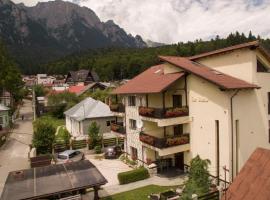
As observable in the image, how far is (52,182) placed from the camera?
19.6m

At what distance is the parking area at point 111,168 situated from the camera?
26.4 meters

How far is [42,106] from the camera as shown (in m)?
67.6

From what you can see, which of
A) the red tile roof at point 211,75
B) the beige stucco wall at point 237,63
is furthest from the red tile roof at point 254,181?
the beige stucco wall at point 237,63

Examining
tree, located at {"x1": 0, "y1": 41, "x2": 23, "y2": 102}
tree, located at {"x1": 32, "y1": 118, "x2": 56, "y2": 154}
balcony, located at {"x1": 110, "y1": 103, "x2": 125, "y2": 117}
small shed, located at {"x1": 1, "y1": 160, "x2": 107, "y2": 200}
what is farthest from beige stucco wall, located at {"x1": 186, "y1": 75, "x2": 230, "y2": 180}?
tree, located at {"x1": 0, "y1": 41, "x2": 23, "y2": 102}

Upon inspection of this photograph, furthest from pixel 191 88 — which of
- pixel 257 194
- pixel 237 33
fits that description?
pixel 237 33

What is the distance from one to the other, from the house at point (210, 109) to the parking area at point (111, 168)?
2.66m

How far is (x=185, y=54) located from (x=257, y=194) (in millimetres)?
121467

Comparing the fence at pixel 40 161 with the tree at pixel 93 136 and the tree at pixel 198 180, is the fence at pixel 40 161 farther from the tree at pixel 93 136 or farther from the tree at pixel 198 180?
the tree at pixel 198 180

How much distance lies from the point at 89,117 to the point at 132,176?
1894 cm

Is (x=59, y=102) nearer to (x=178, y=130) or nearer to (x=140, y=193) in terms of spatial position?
(x=178, y=130)

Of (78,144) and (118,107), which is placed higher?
(118,107)

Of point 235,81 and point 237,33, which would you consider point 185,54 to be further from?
point 235,81

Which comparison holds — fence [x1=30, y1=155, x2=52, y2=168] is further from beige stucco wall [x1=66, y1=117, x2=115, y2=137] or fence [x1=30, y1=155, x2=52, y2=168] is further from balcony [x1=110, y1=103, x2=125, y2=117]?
beige stucco wall [x1=66, y1=117, x2=115, y2=137]

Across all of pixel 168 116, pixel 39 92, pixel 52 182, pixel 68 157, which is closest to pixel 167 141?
pixel 168 116
